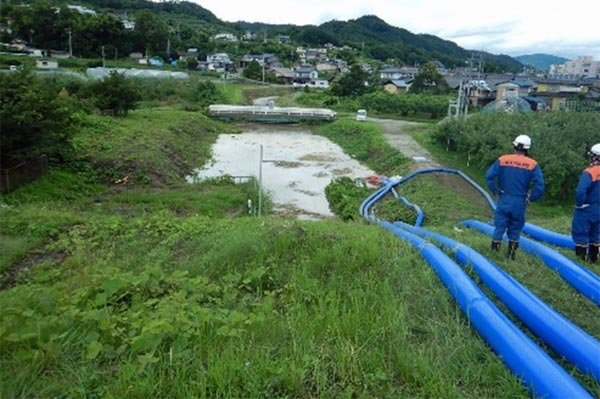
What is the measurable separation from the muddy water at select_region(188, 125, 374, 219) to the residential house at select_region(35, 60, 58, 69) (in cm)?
2253

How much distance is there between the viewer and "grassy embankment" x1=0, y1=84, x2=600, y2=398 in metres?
2.69

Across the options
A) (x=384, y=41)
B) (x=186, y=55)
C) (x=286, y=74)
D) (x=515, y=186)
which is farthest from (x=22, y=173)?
(x=384, y=41)

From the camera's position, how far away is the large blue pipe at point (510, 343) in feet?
8.52

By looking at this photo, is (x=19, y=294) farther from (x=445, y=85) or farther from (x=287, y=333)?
(x=445, y=85)

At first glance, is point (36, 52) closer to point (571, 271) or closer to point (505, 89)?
point (505, 89)

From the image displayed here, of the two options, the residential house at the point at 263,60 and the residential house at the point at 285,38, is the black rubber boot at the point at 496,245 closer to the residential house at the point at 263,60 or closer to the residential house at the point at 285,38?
the residential house at the point at 263,60

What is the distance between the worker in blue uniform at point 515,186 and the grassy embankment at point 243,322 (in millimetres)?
598

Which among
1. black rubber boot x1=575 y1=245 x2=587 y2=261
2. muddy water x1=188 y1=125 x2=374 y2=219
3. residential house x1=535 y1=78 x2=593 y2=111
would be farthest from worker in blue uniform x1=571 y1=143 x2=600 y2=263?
residential house x1=535 y1=78 x2=593 y2=111

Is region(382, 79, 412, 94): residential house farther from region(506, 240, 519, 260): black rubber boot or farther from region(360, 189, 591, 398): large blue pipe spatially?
region(360, 189, 591, 398): large blue pipe

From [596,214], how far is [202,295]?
16.9 ft

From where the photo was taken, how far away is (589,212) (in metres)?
5.68

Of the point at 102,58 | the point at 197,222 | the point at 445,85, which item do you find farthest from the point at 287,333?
the point at 102,58

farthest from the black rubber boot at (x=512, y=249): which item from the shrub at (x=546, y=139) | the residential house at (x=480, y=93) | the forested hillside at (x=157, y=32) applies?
the residential house at (x=480, y=93)

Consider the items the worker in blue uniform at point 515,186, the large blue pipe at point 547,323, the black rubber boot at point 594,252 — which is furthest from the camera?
the black rubber boot at point 594,252
